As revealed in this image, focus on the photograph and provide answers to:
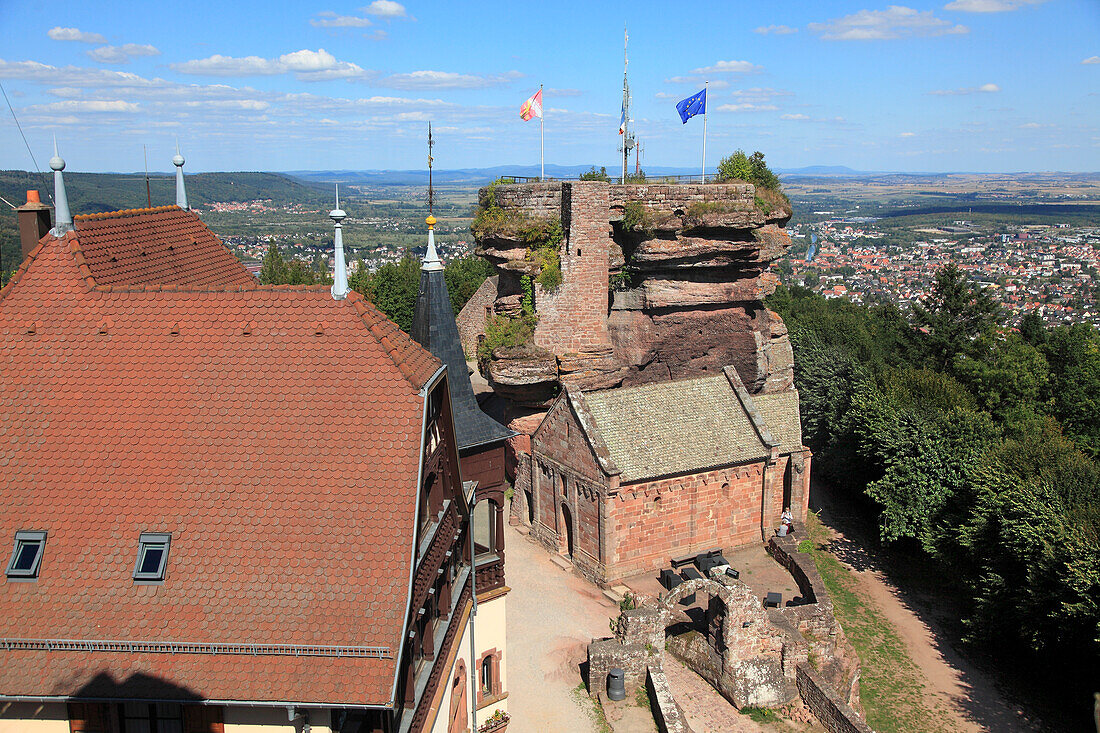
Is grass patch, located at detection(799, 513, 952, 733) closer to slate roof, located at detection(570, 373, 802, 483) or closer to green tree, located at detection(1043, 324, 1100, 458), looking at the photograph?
slate roof, located at detection(570, 373, 802, 483)

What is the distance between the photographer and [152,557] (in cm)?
1221

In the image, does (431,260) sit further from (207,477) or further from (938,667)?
(938,667)

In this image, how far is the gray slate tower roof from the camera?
67.9 ft

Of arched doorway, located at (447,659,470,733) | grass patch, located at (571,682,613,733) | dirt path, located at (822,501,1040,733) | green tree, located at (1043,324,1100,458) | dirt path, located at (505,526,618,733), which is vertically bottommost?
dirt path, located at (822,501,1040,733)

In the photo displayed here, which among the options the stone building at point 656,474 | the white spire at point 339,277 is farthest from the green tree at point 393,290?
the white spire at point 339,277

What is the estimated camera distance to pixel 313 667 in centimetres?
1135

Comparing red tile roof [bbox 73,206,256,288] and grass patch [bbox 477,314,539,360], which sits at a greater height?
red tile roof [bbox 73,206,256,288]

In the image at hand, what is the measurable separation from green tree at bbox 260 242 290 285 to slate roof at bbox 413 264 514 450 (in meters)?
57.1

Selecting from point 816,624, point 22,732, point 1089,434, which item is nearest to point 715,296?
point 816,624

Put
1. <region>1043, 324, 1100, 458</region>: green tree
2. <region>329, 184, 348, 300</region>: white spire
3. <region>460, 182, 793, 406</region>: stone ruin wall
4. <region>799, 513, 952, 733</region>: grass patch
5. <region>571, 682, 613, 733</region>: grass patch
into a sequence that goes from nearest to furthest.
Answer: <region>329, 184, 348, 300</region>: white spire → <region>571, 682, 613, 733</region>: grass patch → <region>799, 513, 952, 733</region>: grass patch → <region>460, 182, 793, 406</region>: stone ruin wall → <region>1043, 324, 1100, 458</region>: green tree

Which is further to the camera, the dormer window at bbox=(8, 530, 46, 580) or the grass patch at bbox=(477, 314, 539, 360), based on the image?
the grass patch at bbox=(477, 314, 539, 360)

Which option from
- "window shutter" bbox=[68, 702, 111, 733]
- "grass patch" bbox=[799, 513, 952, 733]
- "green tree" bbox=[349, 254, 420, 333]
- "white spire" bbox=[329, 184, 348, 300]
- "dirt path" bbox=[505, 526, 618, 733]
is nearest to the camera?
"window shutter" bbox=[68, 702, 111, 733]

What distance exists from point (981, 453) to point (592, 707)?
72.2 feet

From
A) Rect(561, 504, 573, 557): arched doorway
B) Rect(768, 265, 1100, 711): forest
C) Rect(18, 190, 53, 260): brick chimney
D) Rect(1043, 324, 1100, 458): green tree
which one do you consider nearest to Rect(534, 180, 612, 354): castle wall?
Rect(561, 504, 573, 557): arched doorway
